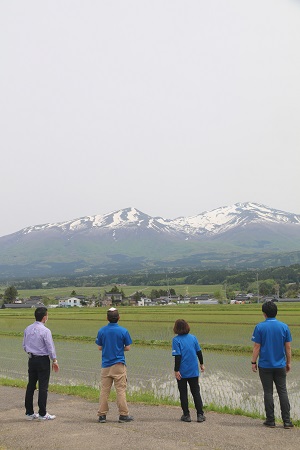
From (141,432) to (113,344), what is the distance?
1340 mm

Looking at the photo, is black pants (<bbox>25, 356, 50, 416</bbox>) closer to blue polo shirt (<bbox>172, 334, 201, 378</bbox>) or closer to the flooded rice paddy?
blue polo shirt (<bbox>172, 334, 201, 378</bbox>)

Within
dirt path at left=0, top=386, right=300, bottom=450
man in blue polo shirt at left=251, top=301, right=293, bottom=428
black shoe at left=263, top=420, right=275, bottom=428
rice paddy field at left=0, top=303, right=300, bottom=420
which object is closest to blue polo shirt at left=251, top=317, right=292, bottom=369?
man in blue polo shirt at left=251, top=301, right=293, bottom=428

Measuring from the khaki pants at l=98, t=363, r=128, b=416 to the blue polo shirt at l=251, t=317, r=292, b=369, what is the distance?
2.02m

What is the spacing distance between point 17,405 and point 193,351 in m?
3.50

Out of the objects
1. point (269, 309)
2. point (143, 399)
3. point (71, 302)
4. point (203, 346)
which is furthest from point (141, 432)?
point (71, 302)

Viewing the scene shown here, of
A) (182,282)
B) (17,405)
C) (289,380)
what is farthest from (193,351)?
(182,282)

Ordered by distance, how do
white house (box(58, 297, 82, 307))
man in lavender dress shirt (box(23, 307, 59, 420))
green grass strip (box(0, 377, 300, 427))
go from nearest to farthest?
man in lavender dress shirt (box(23, 307, 59, 420)) → green grass strip (box(0, 377, 300, 427)) → white house (box(58, 297, 82, 307))

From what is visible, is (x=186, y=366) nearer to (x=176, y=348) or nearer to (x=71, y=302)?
(x=176, y=348)

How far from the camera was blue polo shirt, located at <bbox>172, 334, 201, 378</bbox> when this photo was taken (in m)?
7.55

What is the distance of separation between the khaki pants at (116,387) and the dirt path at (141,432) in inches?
8.6

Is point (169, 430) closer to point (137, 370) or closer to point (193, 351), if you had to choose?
point (193, 351)

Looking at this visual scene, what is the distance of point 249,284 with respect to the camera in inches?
4658

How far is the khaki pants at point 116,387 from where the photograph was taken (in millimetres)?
7516

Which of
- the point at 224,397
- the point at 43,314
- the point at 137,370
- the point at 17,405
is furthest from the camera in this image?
the point at 137,370
